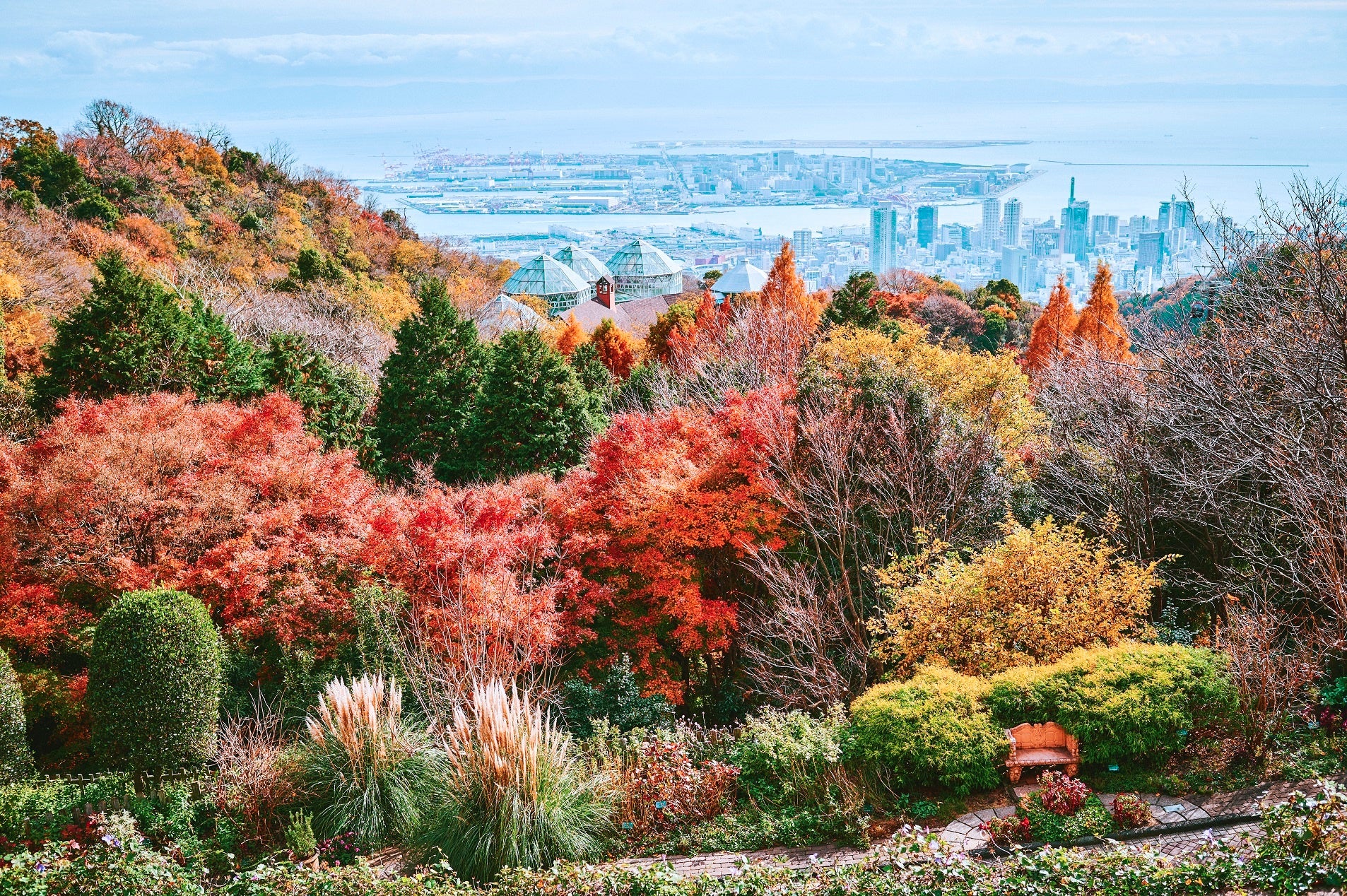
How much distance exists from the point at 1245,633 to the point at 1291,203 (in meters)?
5.15

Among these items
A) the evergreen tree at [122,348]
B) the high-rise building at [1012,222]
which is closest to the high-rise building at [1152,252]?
the high-rise building at [1012,222]

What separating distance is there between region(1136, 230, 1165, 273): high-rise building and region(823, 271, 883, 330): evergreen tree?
24.8 m

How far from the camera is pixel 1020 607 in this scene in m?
10.7

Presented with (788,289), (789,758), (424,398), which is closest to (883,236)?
(788,289)

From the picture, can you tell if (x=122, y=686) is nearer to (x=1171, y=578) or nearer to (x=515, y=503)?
(x=515, y=503)

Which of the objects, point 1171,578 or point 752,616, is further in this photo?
point 752,616

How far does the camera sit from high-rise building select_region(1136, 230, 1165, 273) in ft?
142

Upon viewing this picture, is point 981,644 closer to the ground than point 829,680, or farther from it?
farther from it

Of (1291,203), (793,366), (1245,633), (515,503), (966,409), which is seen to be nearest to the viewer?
(1245,633)

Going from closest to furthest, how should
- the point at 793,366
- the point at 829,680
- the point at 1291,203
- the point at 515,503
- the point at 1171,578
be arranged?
1. the point at 1291,203
2. the point at 829,680
3. the point at 1171,578
4. the point at 515,503
5. the point at 793,366

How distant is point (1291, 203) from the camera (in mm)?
11156

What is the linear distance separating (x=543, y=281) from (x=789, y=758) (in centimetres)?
4823

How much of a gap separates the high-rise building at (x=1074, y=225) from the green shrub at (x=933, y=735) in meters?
64.0

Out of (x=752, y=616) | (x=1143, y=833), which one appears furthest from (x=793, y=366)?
(x=1143, y=833)
